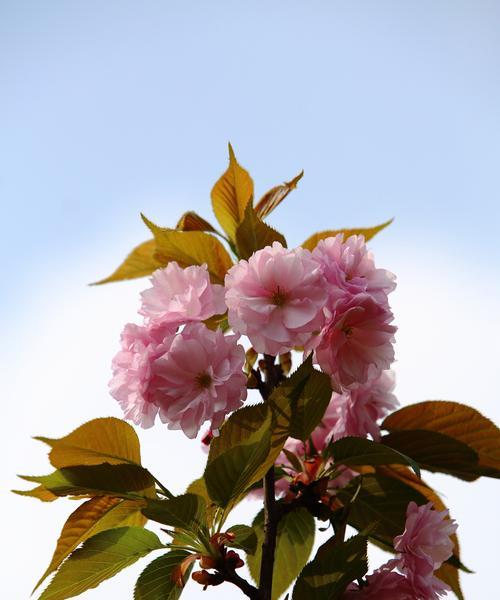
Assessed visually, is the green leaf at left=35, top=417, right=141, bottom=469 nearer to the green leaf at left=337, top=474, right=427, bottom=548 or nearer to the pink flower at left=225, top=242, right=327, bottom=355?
the pink flower at left=225, top=242, right=327, bottom=355

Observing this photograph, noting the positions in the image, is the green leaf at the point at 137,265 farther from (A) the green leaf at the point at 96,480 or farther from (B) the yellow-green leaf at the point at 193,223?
(A) the green leaf at the point at 96,480

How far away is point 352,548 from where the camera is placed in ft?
3.11

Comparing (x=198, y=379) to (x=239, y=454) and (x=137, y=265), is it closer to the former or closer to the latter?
(x=239, y=454)

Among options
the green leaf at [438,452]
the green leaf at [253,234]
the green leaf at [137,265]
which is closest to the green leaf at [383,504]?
the green leaf at [438,452]

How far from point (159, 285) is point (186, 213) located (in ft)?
0.85

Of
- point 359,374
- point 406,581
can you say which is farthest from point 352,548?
point 359,374

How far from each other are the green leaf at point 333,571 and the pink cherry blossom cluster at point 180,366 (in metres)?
0.23

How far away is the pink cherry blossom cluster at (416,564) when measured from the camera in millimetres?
1021

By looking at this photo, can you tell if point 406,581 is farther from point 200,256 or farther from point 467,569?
point 200,256

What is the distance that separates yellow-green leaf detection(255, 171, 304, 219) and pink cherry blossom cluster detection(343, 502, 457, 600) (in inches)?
22.1

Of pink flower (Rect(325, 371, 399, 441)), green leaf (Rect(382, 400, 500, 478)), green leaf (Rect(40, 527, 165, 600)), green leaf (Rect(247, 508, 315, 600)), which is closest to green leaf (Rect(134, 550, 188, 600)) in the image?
green leaf (Rect(40, 527, 165, 600))

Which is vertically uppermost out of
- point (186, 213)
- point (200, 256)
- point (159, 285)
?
point (186, 213)

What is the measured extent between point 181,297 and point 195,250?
19 cm

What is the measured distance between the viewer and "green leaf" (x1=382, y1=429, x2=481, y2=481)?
1.18 meters
